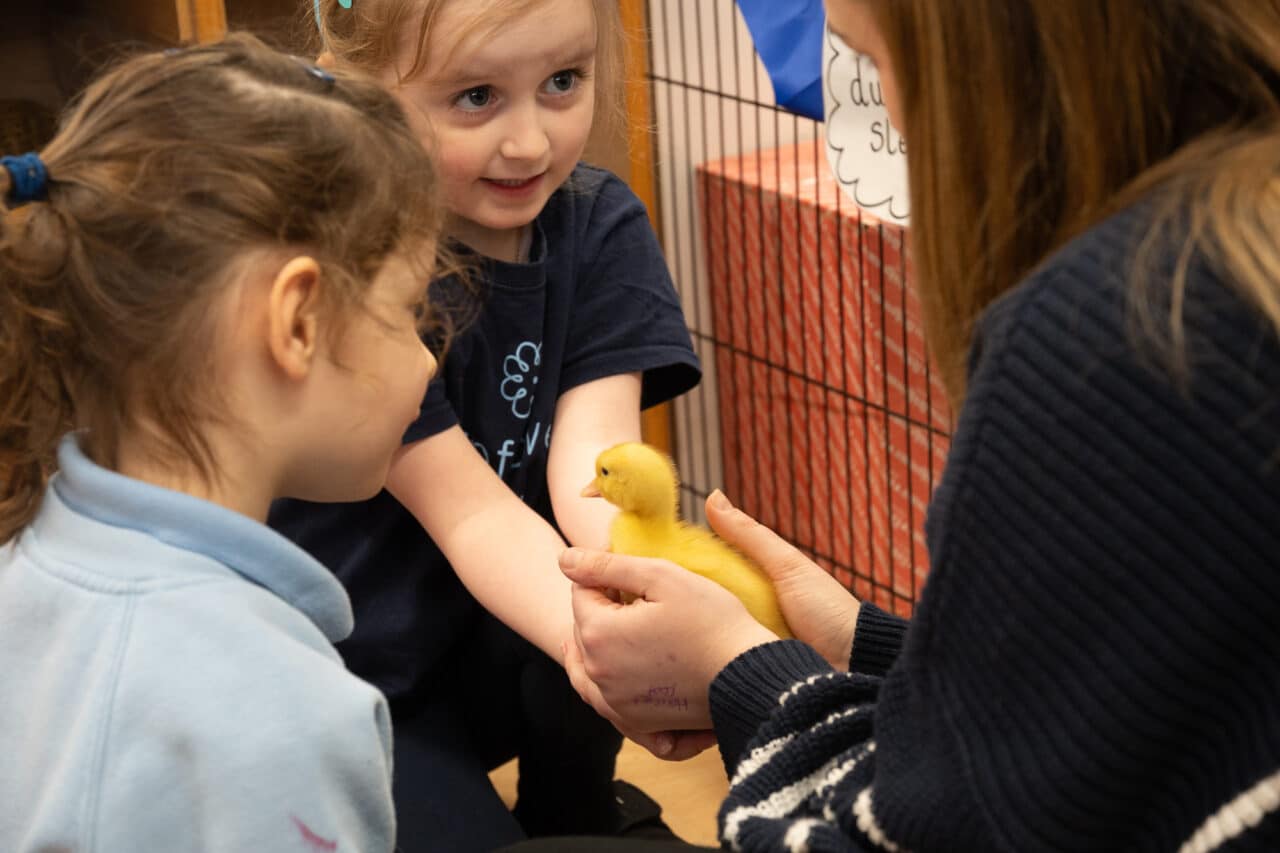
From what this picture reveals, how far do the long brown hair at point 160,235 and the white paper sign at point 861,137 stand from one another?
814 millimetres

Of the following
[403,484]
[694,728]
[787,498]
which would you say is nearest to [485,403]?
[403,484]

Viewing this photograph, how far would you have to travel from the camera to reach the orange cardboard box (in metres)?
1.94

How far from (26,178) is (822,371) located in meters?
1.40

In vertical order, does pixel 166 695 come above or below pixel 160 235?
below

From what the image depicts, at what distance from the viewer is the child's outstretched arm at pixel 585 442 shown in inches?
52.9

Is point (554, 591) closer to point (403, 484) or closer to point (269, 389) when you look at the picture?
point (403, 484)

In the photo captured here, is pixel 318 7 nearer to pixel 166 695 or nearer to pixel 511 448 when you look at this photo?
pixel 511 448

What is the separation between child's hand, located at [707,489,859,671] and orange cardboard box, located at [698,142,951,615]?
0.68 meters

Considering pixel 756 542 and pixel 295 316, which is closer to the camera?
pixel 295 316

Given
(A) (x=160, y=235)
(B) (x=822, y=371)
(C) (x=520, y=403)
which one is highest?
(A) (x=160, y=235)

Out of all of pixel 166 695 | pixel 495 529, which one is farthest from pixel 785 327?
pixel 166 695

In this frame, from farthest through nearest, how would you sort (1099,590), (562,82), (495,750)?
(495,750), (562,82), (1099,590)

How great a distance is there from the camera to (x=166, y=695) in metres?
0.78

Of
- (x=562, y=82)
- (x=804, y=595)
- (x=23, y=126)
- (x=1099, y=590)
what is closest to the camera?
(x=1099, y=590)
